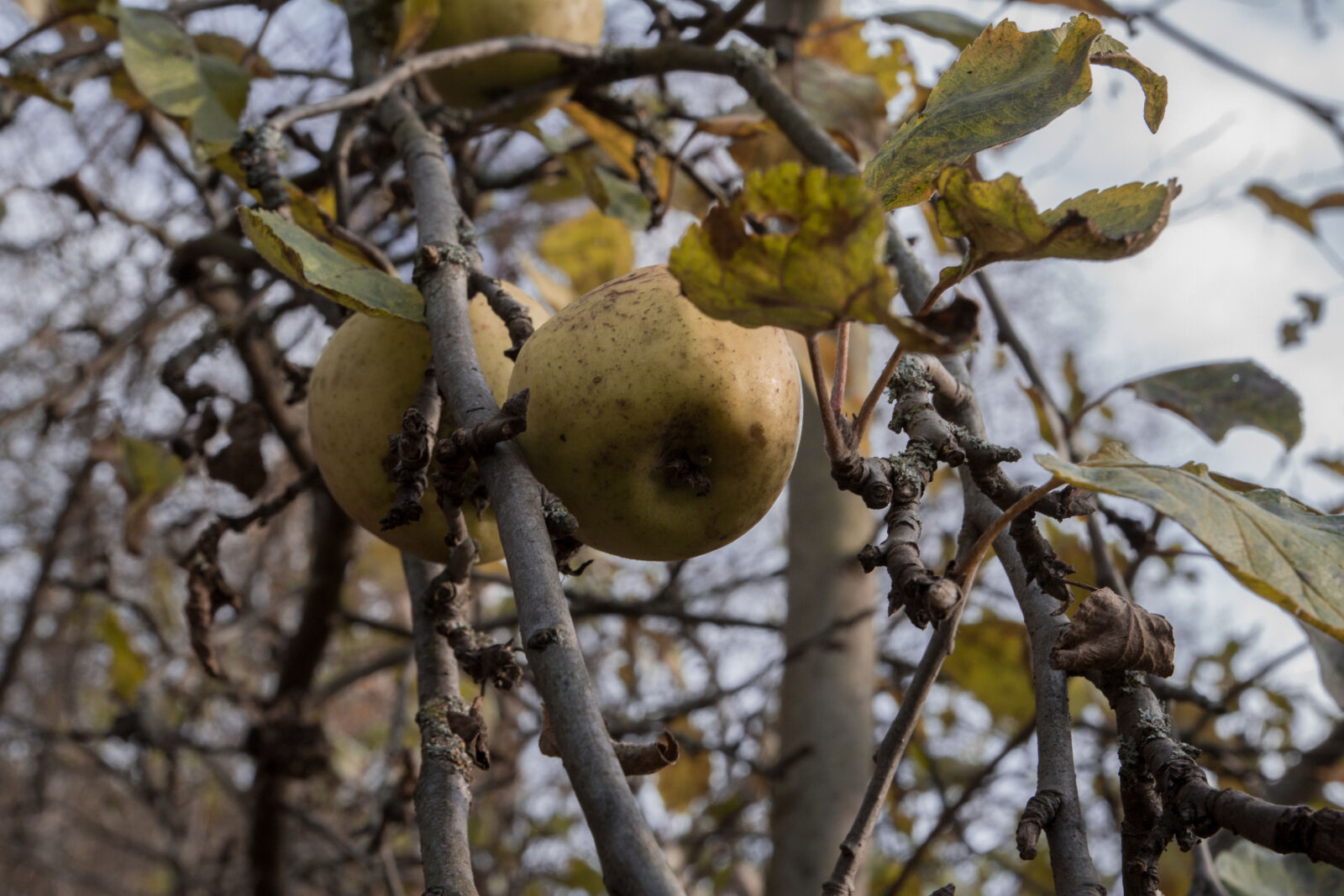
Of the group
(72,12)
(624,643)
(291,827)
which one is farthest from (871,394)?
(624,643)

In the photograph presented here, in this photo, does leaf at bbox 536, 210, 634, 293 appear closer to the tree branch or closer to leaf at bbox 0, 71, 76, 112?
leaf at bbox 0, 71, 76, 112

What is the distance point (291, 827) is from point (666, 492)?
5.30 ft

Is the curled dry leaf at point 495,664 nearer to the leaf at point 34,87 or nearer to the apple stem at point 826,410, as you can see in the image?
the apple stem at point 826,410

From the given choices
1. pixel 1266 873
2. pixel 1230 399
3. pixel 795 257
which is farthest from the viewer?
pixel 1230 399

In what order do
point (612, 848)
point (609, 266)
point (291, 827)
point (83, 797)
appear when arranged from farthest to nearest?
point (83, 797)
point (291, 827)
point (609, 266)
point (612, 848)

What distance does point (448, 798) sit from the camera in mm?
646

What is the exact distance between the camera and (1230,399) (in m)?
1.21

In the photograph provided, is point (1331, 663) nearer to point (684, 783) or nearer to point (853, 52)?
point (853, 52)

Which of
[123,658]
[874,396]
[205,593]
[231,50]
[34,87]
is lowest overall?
[874,396]

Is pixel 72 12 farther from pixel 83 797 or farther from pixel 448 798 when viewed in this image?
pixel 83 797

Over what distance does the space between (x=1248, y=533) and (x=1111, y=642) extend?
0.29 feet

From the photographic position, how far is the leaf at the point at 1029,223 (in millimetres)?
499

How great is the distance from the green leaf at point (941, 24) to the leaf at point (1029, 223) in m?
0.87

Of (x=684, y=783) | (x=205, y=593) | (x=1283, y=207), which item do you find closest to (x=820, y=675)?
(x=684, y=783)
